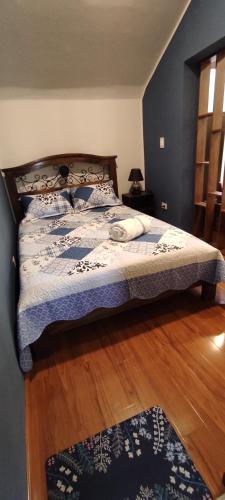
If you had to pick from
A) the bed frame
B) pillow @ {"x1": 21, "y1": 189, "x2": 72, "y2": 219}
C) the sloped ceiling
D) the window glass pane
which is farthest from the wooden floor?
the sloped ceiling

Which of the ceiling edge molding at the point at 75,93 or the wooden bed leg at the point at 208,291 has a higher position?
the ceiling edge molding at the point at 75,93

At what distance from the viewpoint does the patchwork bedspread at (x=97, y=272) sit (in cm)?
140

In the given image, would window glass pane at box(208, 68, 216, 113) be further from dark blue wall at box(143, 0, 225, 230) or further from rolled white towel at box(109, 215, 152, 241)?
rolled white towel at box(109, 215, 152, 241)

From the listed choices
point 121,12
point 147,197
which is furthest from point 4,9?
point 147,197

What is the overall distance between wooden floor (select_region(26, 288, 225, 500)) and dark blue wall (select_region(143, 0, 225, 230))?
5.33 ft

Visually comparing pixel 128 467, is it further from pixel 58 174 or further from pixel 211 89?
pixel 211 89

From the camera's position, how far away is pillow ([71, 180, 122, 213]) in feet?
9.79

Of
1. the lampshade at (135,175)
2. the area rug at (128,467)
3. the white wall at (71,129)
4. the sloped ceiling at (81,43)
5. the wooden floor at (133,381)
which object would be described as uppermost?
the sloped ceiling at (81,43)

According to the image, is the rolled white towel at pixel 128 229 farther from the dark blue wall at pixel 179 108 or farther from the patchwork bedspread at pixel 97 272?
the dark blue wall at pixel 179 108

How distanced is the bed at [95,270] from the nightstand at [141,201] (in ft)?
3.99

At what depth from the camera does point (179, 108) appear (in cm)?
265

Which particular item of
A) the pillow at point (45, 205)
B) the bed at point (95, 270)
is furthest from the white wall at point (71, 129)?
the bed at point (95, 270)

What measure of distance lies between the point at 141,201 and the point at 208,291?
1866 millimetres

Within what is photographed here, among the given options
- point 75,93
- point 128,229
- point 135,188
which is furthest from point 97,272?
point 75,93
